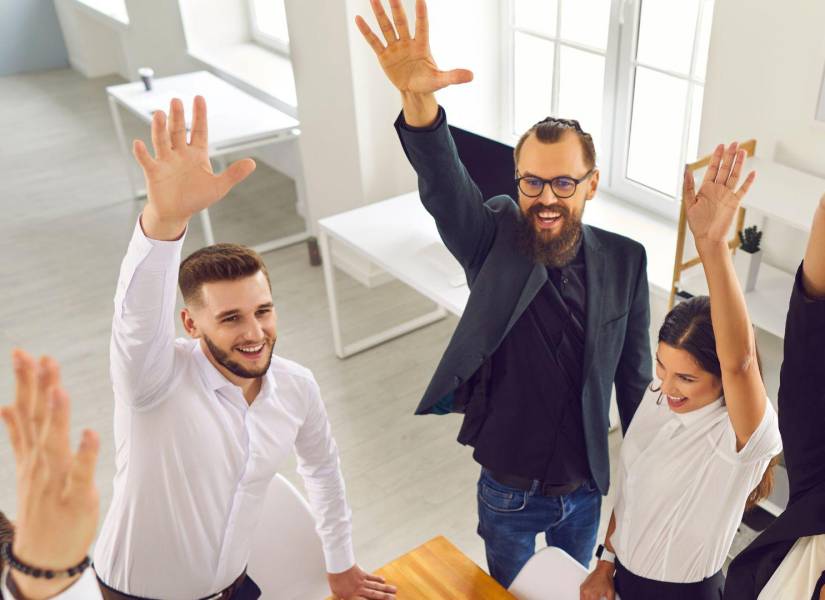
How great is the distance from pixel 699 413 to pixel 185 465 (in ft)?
3.18

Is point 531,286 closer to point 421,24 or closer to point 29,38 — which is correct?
point 421,24

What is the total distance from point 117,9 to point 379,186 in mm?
4000

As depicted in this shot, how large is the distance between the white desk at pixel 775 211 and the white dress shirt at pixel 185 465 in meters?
1.48

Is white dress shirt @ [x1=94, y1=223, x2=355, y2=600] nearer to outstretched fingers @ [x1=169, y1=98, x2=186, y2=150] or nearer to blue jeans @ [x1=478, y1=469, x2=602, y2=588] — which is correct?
outstretched fingers @ [x1=169, y1=98, x2=186, y2=150]

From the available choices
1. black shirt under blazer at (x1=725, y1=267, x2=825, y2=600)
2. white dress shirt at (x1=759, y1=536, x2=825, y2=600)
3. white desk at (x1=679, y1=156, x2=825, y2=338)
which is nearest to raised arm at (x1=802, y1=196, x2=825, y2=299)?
black shirt under blazer at (x1=725, y1=267, x2=825, y2=600)

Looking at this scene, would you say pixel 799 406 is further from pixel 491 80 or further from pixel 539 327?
pixel 491 80

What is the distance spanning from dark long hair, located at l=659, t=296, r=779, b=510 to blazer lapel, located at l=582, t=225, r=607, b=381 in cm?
17

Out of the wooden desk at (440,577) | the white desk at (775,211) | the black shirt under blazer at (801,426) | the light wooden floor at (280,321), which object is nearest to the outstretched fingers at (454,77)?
the black shirt under blazer at (801,426)

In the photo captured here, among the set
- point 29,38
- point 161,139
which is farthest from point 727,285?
point 29,38

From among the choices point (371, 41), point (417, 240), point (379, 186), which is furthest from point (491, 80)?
point (371, 41)

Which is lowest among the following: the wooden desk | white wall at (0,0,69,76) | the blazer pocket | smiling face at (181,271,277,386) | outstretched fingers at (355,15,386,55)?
white wall at (0,0,69,76)

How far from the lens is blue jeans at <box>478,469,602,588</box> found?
2.02 meters

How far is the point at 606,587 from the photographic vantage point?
71.9 inches

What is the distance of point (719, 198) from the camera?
1.44 metres
